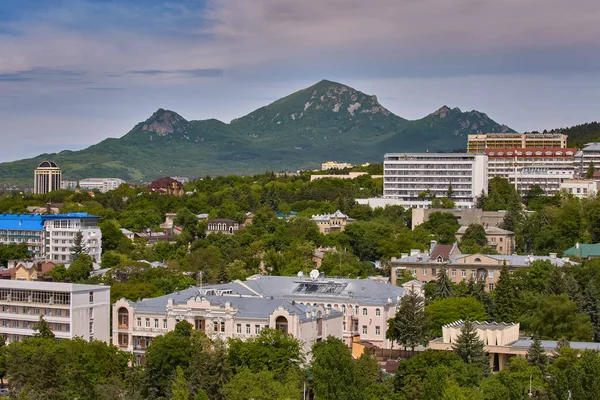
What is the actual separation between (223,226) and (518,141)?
55086 mm

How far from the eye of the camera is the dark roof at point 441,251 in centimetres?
9225

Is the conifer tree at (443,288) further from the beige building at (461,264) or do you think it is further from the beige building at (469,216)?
the beige building at (469,216)

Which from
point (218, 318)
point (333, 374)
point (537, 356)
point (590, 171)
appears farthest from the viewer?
point (590, 171)

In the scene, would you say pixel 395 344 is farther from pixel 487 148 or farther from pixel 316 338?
pixel 487 148

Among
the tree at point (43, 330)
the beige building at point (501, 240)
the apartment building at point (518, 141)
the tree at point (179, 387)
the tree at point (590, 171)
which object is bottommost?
the tree at point (179, 387)

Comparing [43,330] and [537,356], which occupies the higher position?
[537,356]

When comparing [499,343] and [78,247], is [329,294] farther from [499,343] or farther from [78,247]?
[78,247]

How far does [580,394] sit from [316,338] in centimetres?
1813

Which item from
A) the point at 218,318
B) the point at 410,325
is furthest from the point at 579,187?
the point at 218,318

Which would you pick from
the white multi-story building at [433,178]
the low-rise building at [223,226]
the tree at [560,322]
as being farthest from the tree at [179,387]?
the white multi-story building at [433,178]

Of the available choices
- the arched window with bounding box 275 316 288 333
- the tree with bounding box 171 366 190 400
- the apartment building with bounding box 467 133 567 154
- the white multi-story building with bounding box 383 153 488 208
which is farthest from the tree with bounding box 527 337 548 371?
the apartment building with bounding box 467 133 567 154

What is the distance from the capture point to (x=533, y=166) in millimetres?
144125

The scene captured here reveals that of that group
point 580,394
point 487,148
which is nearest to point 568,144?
point 487,148

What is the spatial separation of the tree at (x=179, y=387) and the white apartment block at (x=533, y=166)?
3488 inches
